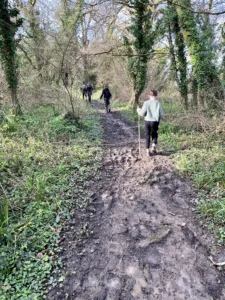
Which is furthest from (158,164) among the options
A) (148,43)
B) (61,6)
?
(61,6)

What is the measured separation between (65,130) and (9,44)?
4.42m

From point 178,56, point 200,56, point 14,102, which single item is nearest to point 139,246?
point 14,102

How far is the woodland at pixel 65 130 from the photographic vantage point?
310cm

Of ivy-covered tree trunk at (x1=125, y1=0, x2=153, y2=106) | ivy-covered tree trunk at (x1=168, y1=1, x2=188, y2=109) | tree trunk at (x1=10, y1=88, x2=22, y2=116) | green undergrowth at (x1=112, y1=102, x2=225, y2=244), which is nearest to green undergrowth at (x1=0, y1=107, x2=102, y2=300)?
tree trunk at (x1=10, y1=88, x2=22, y2=116)

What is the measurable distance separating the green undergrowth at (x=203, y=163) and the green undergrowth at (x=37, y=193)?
7.50 feet

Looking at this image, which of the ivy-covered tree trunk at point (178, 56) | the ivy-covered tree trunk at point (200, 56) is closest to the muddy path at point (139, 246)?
the ivy-covered tree trunk at point (200, 56)

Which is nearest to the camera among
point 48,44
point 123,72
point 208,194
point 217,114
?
point 208,194

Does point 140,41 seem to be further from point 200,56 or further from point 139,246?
point 139,246

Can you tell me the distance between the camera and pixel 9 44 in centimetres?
848

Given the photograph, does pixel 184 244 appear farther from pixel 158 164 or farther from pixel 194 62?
pixel 194 62

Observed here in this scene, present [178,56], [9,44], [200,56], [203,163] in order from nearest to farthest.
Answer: [203,163] < [9,44] < [200,56] < [178,56]

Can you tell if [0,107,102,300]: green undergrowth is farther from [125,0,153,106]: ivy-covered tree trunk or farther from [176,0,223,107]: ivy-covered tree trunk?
[125,0,153,106]: ivy-covered tree trunk

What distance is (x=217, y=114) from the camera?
7453mm

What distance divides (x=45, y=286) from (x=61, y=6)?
15.8 meters
